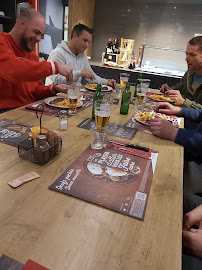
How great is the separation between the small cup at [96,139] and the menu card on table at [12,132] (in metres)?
0.34

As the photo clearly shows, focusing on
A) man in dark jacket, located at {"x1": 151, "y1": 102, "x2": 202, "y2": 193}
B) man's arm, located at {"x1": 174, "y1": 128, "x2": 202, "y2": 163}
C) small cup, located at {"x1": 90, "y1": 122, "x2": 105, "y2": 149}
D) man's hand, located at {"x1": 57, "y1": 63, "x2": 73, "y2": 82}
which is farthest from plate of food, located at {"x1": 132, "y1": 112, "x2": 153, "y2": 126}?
man's hand, located at {"x1": 57, "y1": 63, "x2": 73, "y2": 82}

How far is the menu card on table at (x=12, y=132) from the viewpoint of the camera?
1012 millimetres

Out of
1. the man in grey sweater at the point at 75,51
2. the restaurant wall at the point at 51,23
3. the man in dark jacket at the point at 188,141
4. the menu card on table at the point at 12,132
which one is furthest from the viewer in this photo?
the restaurant wall at the point at 51,23

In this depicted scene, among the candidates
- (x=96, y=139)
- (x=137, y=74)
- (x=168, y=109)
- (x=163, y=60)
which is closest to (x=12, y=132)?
(x=96, y=139)

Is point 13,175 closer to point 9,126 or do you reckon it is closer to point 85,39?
point 9,126

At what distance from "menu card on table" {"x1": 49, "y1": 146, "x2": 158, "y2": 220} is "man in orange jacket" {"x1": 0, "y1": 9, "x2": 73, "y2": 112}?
0.89 metres

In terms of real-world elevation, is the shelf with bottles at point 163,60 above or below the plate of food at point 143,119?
above

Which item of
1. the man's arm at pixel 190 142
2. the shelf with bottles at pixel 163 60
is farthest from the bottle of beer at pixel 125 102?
the shelf with bottles at pixel 163 60

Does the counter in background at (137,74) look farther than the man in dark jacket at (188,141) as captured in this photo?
Yes

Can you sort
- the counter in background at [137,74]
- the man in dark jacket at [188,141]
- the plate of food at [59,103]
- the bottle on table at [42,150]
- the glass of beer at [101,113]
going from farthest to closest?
the counter in background at [137,74] < the plate of food at [59,103] < the man in dark jacket at [188,141] < the glass of beer at [101,113] < the bottle on table at [42,150]

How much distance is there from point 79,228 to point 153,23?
4587 millimetres

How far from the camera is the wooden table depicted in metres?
0.50

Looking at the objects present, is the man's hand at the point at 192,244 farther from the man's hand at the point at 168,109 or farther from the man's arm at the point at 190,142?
the man's hand at the point at 168,109

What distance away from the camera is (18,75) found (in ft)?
5.09
